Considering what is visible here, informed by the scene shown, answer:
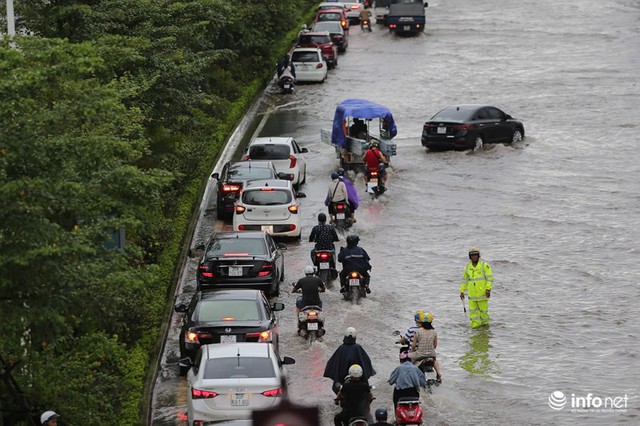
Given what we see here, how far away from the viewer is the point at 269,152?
3684 cm

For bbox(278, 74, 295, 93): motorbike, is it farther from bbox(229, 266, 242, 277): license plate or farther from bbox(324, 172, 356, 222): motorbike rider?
bbox(229, 266, 242, 277): license plate

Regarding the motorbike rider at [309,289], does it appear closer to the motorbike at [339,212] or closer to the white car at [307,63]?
the motorbike at [339,212]

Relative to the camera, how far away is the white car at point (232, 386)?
17031 millimetres

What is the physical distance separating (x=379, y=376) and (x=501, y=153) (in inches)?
899

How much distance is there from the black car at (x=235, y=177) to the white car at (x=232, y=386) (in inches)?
604

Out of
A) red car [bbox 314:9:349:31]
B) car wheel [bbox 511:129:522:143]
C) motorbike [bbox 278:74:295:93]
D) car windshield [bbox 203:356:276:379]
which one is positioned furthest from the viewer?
red car [bbox 314:9:349:31]

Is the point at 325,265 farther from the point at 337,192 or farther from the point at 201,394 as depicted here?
the point at 201,394

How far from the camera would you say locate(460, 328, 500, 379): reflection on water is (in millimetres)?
22188

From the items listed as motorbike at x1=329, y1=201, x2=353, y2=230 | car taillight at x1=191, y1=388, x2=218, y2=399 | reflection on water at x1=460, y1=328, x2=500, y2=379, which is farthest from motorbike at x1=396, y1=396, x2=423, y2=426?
motorbike at x1=329, y1=201, x2=353, y2=230

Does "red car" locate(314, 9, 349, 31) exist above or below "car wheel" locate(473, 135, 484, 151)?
above

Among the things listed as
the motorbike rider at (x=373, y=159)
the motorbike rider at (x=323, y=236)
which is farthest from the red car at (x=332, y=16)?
the motorbike rider at (x=323, y=236)

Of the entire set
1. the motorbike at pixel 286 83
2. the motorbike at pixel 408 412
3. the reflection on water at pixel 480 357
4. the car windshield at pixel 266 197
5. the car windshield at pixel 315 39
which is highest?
the motorbike at pixel 408 412

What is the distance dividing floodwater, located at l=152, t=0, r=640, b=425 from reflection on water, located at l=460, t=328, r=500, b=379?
6 centimetres

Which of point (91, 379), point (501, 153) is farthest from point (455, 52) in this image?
point (91, 379)
